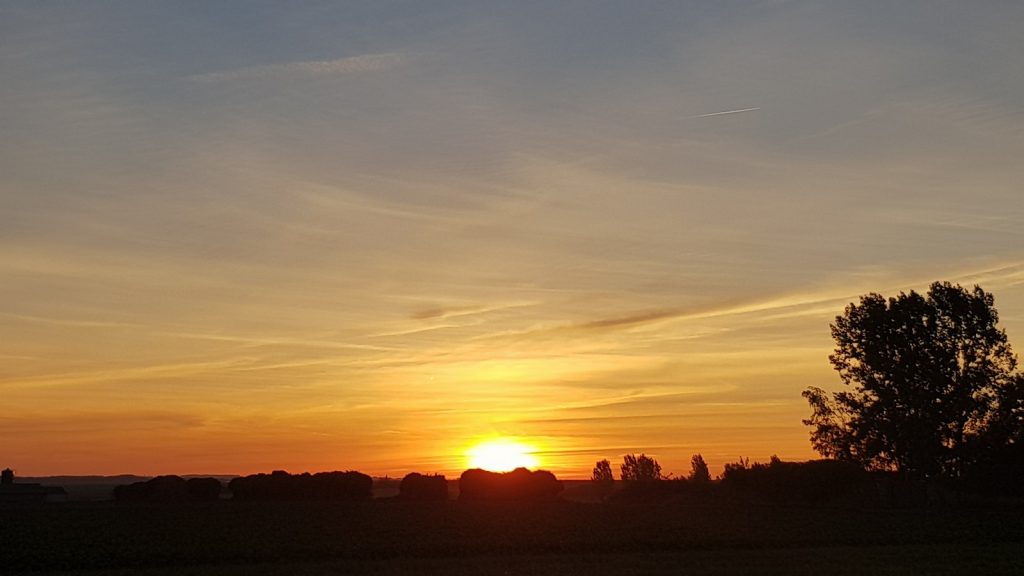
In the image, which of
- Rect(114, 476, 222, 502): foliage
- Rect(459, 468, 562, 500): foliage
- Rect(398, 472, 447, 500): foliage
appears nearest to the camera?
Rect(114, 476, 222, 502): foliage

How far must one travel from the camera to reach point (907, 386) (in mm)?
83500

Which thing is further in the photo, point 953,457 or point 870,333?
point 870,333

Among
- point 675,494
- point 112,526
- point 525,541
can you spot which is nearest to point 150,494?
point 112,526

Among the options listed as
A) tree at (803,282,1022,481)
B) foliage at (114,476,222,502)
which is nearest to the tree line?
tree at (803,282,1022,481)

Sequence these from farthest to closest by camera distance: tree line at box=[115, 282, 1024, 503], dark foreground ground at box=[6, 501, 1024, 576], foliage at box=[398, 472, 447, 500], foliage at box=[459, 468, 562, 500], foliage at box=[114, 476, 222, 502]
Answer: foliage at box=[459, 468, 562, 500]
foliage at box=[398, 472, 447, 500]
foliage at box=[114, 476, 222, 502]
tree line at box=[115, 282, 1024, 503]
dark foreground ground at box=[6, 501, 1024, 576]

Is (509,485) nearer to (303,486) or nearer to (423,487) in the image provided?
(423,487)

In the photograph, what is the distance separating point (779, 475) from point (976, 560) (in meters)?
47.2

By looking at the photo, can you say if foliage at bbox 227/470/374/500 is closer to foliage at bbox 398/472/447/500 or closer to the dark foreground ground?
foliage at bbox 398/472/447/500

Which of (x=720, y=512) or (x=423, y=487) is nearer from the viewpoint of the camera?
(x=720, y=512)

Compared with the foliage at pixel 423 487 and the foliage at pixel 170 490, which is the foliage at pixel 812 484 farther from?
the foliage at pixel 170 490

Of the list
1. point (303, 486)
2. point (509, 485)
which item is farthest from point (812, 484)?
point (303, 486)

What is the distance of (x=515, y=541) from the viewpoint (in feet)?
185

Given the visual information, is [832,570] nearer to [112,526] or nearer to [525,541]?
[525,541]

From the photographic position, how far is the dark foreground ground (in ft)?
149
